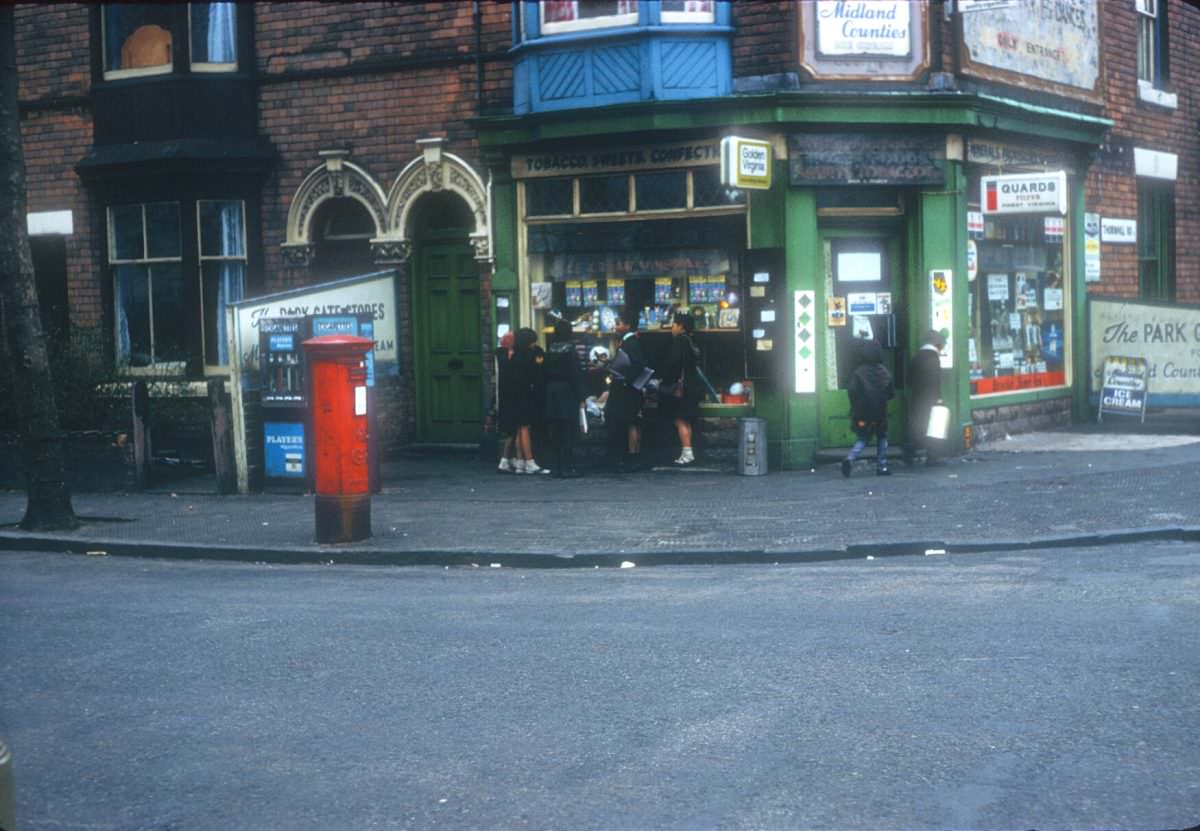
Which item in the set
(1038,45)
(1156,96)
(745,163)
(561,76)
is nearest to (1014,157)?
(1038,45)

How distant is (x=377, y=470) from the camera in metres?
15.6

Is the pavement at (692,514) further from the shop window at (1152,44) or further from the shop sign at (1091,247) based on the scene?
the shop window at (1152,44)

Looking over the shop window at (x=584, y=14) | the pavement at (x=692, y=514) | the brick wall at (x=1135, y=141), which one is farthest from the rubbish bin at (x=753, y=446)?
the brick wall at (x=1135, y=141)

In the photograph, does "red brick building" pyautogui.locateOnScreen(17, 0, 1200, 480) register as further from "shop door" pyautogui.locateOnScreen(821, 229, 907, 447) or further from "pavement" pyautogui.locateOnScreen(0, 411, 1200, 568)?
"pavement" pyautogui.locateOnScreen(0, 411, 1200, 568)

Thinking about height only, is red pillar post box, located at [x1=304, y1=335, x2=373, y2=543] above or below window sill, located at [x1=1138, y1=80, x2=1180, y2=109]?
below

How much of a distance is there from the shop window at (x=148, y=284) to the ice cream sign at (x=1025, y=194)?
10487mm

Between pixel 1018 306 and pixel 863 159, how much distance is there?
3.64m

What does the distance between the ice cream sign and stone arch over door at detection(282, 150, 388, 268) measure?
741 cm

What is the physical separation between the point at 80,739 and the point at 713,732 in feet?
8.75

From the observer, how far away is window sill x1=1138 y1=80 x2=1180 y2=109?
20.7 metres

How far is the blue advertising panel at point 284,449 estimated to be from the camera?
52.1 feet

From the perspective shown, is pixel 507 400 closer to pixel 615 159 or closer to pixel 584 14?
pixel 615 159

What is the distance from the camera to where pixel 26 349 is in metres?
13.7

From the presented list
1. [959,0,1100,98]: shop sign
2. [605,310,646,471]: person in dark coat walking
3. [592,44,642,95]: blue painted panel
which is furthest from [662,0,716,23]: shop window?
[605,310,646,471]: person in dark coat walking
